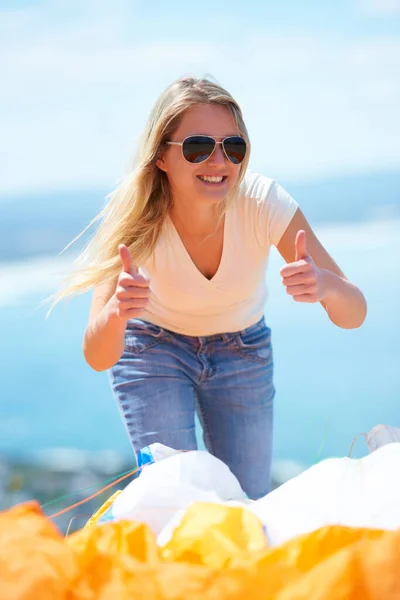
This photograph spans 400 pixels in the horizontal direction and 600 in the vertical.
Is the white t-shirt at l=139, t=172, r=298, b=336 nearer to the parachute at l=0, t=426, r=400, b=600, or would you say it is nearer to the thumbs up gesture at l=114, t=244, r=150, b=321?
the thumbs up gesture at l=114, t=244, r=150, b=321

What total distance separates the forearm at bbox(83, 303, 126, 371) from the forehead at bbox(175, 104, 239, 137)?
552 mm

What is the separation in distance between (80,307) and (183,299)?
15.2 feet

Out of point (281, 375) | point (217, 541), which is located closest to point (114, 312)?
point (217, 541)

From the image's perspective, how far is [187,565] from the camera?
117cm

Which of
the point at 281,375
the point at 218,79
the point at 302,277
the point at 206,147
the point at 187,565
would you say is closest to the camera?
the point at 187,565

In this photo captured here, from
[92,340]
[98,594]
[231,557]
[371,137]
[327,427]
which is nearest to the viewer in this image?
[98,594]

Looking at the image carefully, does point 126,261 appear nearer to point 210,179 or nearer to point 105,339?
Answer: point 105,339

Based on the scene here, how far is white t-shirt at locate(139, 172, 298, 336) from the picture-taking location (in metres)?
2.42

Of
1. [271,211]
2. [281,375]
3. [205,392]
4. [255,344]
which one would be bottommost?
[281,375]

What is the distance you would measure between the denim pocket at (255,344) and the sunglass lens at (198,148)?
52cm

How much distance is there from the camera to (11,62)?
11297mm

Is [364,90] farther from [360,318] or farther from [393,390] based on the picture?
[360,318]

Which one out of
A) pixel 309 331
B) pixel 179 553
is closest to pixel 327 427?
pixel 309 331

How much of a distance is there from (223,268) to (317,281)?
487 millimetres
